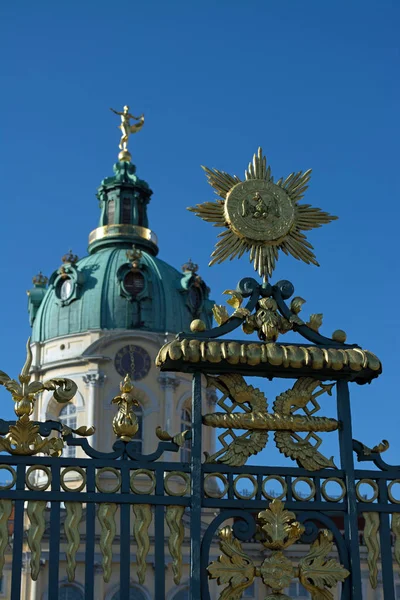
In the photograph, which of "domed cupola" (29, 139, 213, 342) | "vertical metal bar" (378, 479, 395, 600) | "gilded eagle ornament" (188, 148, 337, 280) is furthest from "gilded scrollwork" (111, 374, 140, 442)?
"domed cupola" (29, 139, 213, 342)

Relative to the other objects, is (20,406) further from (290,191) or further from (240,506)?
(290,191)

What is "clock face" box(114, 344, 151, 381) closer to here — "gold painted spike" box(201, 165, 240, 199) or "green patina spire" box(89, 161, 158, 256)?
"green patina spire" box(89, 161, 158, 256)

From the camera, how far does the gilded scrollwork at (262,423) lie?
33.5 feet

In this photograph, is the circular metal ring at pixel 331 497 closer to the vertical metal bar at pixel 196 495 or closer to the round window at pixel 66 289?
the vertical metal bar at pixel 196 495

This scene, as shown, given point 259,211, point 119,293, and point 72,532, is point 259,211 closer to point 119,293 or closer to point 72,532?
point 72,532

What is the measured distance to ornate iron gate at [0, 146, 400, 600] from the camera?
9.78m

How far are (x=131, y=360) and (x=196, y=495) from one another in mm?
31608

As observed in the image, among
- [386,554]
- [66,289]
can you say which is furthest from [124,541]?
[66,289]

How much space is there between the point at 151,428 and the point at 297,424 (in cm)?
3083

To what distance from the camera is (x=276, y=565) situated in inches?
394

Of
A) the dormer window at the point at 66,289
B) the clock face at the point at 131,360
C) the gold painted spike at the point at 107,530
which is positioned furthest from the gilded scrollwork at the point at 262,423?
the dormer window at the point at 66,289

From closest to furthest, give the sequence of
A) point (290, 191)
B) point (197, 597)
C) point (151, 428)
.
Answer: point (197, 597), point (290, 191), point (151, 428)

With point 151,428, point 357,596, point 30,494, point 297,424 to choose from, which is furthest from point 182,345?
point 151,428

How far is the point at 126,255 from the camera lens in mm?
42625
